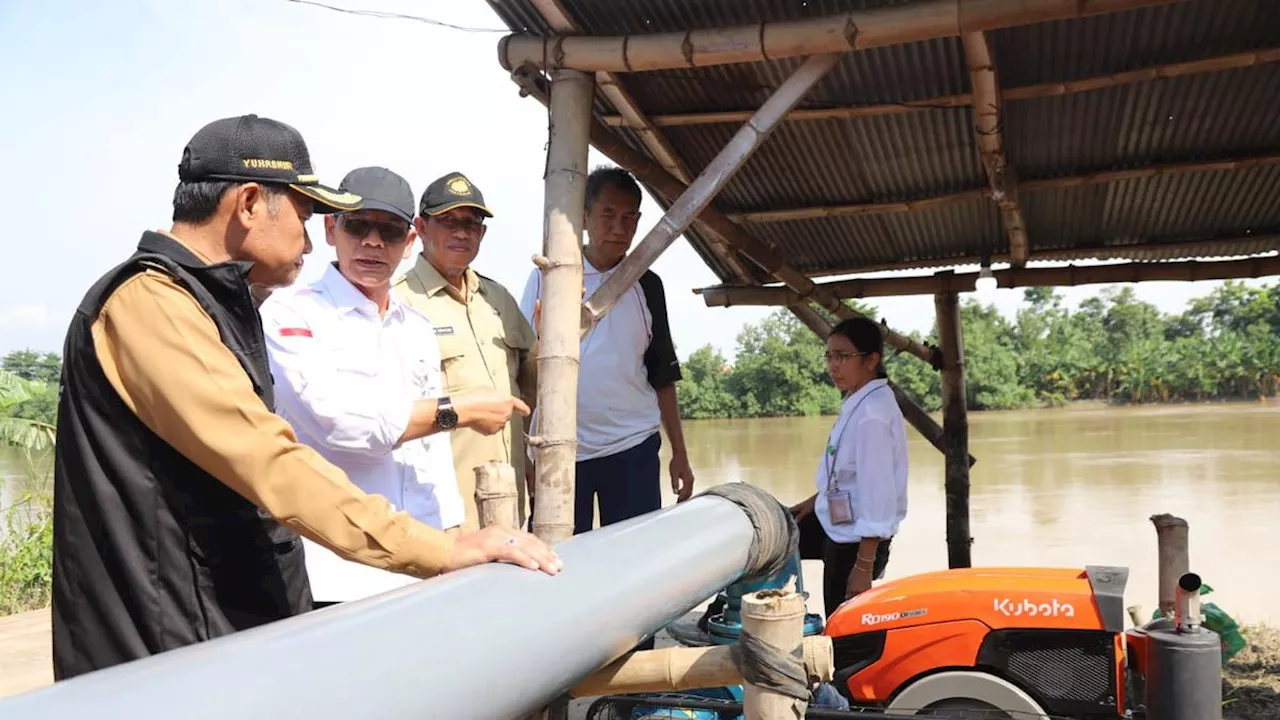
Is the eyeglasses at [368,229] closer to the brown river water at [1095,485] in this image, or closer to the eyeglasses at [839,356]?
the eyeglasses at [839,356]

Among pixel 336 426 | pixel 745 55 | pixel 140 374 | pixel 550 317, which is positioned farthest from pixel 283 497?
pixel 745 55

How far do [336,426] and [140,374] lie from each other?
67 centimetres

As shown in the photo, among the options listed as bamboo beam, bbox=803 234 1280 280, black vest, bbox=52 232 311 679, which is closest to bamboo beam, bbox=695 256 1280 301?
bamboo beam, bbox=803 234 1280 280

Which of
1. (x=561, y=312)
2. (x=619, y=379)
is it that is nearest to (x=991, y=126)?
(x=619, y=379)

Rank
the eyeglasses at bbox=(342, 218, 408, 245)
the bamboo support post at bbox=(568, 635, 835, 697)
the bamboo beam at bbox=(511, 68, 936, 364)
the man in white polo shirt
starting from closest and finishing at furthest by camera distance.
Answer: the bamboo support post at bbox=(568, 635, 835, 697), the eyeglasses at bbox=(342, 218, 408, 245), the man in white polo shirt, the bamboo beam at bbox=(511, 68, 936, 364)

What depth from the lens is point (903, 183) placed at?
528cm

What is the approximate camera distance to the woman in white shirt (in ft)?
10.9

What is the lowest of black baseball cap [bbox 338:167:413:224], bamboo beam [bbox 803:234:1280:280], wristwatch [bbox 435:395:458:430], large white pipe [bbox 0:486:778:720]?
large white pipe [bbox 0:486:778:720]

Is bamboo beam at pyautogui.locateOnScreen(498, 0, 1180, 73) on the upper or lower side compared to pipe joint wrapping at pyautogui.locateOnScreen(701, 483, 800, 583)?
upper

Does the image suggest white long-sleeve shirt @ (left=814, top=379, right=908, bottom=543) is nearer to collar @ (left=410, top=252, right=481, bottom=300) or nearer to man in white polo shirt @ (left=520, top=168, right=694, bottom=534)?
man in white polo shirt @ (left=520, top=168, right=694, bottom=534)

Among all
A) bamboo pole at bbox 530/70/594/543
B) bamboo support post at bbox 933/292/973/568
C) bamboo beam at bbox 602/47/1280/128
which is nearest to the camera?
bamboo pole at bbox 530/70/594/543

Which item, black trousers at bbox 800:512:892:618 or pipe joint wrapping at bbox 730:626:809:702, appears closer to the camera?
pipe joint wrapping at bbox 730:626:809:702

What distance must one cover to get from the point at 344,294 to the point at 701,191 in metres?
1.61

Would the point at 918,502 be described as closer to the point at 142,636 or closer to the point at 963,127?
the point at 963,127
